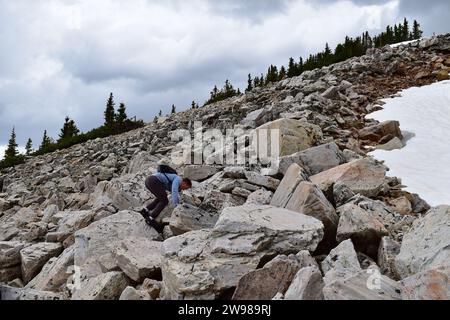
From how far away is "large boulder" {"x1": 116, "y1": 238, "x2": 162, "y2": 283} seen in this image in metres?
7.07

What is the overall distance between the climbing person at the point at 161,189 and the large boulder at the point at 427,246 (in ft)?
18.5

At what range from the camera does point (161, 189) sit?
10664 mm

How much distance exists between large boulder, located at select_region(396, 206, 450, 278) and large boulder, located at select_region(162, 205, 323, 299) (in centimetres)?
148

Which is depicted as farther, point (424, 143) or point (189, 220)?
point (424, 143)

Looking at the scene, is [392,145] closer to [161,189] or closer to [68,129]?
[161,189]

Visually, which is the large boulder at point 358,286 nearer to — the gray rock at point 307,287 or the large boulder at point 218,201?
the gray rock at point 307,287

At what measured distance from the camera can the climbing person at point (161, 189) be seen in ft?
33.4

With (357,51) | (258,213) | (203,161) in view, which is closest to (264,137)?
(203,161)

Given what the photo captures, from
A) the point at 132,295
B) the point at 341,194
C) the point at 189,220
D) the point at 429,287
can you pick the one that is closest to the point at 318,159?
the point at 341,194

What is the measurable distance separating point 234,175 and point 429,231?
5.79 m

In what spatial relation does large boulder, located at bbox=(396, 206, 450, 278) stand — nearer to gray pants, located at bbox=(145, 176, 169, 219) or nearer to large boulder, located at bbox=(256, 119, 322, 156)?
gray pants, located at bbox=(145, 176, 169, 219)

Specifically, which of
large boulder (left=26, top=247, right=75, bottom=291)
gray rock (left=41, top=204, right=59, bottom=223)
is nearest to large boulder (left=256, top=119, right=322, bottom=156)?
large boulder (left=26, top=247, right=75, bottom=291)

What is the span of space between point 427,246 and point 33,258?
28.7 feet

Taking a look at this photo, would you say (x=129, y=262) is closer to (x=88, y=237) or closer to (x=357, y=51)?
(x=88, y=237)
